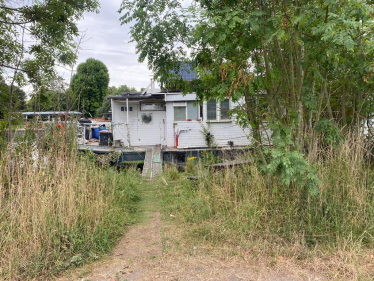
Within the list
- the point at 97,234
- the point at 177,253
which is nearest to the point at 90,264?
the point at 97,234

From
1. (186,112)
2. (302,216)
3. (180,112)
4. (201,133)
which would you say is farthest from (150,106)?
(302,216)

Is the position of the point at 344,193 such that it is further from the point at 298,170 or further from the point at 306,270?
the point at 306,270

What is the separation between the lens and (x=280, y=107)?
161 inches

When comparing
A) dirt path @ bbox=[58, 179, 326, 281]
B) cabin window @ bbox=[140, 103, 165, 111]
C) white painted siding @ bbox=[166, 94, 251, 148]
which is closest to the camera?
dirt path @ bbox=[58, 179, 326, 281]

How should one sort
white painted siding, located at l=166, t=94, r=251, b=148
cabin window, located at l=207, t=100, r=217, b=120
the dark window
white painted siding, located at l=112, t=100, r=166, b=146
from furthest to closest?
white painted siding, located at l=112, t=100, r=166, b=146
the dark window
cabin window, located at l=207, t=100, r=217, b=120
white painted siding, located at l=166, t=94, r=251, b=148

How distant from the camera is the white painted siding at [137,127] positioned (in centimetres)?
1431

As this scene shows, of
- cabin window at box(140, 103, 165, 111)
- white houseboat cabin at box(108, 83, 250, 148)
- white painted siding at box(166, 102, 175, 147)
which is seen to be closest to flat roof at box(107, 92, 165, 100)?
white houseboat cabin at box(108, 83, 250, 148)

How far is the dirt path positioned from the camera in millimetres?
2697

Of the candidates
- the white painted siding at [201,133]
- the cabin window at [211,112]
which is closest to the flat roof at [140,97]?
the white painted siding at [201,133]

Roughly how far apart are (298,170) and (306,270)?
3.46 feet

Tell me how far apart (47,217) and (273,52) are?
3.99m

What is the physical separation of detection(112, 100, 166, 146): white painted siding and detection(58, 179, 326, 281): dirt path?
36.4ft

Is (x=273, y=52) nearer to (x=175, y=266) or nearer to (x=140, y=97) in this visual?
(x=175, y=266)

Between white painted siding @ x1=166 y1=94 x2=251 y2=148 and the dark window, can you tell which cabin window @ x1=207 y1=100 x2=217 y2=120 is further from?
the dark window
